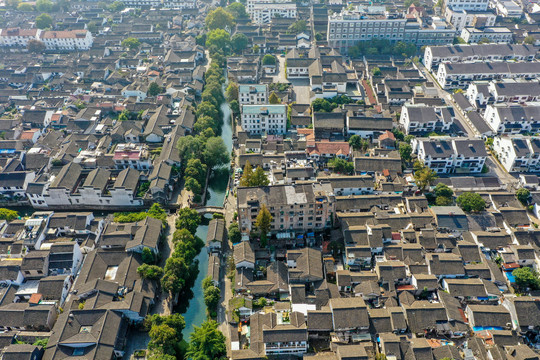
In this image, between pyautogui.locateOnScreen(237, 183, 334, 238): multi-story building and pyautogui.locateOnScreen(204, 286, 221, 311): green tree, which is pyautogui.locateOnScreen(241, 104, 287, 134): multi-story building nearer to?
pyautogui.locateOnScreen(237, 183, 334, 238): multi-story building

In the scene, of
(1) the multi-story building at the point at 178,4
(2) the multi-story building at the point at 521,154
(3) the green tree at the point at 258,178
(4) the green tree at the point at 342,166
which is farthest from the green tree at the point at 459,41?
(1) the multi-story building at the point at 178,4

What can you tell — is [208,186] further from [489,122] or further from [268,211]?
[489,122]

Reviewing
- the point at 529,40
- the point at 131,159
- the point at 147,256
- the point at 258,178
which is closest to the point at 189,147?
the point at 131,159

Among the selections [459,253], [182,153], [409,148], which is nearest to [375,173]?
[409,148]

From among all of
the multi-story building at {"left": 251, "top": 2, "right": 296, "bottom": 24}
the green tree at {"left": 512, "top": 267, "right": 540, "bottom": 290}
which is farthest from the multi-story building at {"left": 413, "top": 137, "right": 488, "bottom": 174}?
the multi-story building at {"left": 251, "top": 2, "right": 296, "bottom": 24}

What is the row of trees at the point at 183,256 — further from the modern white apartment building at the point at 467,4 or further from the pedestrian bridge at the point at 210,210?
the modern white apartment building at the point at 467,4

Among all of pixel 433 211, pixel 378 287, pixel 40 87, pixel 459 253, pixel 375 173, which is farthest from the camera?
pixel 40 87
